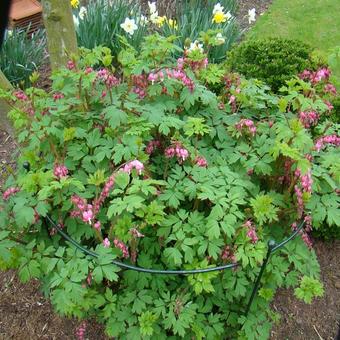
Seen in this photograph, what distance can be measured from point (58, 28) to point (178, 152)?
5.83ft

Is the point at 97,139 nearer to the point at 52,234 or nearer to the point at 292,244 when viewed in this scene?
the point at 52,234

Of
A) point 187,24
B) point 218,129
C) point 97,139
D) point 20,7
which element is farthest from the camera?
point 20,7

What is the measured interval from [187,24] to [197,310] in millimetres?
3272

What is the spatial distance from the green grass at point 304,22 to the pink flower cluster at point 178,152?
374 cm

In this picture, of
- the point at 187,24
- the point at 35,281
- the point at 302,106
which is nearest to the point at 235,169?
the point at 302,106

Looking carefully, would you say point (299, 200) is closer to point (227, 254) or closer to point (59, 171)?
point (227, 254)

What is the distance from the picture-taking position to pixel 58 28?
323 cm

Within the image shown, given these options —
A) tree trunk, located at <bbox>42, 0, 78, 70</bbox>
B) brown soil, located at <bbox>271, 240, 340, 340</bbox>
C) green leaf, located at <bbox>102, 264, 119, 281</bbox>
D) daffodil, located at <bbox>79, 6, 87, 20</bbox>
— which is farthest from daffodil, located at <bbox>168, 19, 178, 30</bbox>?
green leaf, located at <bbox>102, 264, 119, 281</bbox>

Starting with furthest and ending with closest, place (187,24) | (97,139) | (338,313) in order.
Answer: (187,24)
(338,313)
(97,139)

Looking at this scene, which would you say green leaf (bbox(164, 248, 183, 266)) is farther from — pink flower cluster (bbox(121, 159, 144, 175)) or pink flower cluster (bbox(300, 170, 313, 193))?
pink flower cluster (bbox(300, 170, 313, 193))

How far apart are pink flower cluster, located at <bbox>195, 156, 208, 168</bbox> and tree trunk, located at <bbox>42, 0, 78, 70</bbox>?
4.93 feet

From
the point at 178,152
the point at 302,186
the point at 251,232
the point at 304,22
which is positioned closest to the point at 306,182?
the point at 302,186

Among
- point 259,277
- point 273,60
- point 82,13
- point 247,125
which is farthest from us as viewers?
point 82,13

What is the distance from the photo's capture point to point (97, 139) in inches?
81.5
